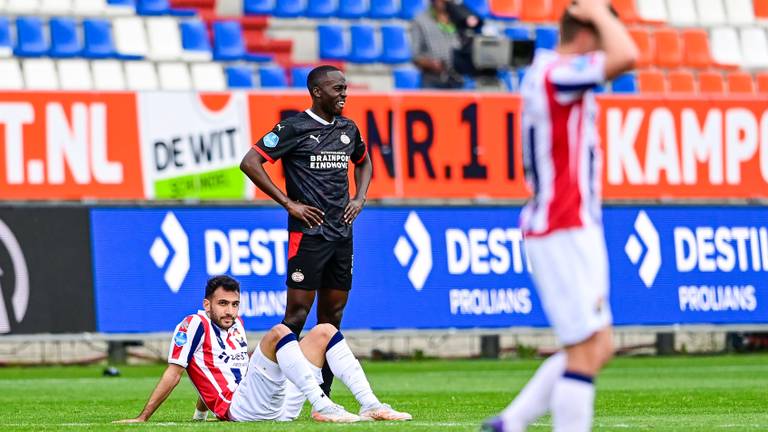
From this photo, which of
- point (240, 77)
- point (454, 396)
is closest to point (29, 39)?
point (240, 77)

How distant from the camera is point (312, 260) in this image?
1027 centimetres

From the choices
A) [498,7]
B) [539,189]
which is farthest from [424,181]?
[539,189]

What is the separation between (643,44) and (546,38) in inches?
70.3

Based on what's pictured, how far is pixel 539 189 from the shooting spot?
662 cm

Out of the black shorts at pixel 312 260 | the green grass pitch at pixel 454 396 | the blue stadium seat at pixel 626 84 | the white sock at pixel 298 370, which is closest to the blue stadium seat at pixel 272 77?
the green grass pitch at pixel 454 396

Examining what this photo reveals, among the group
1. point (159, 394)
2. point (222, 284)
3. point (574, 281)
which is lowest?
point (159, 394)

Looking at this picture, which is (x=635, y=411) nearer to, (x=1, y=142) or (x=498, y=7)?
(x=1, y=142)

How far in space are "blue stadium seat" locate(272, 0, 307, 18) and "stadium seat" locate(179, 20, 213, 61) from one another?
1.49m

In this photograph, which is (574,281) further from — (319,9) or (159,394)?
(319,9)

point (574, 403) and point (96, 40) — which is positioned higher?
point (96, 40)

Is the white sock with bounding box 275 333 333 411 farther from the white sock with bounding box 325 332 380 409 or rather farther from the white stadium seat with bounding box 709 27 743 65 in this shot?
the white stadium seat with bounding box 709 27 743 65

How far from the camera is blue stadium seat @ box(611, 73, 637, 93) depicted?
26172 mm

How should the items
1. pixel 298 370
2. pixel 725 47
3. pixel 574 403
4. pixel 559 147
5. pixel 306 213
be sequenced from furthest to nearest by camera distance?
pixel 725 47, pixel 306 213, pixel 298 370, pixel 559 147, pixel 574 403

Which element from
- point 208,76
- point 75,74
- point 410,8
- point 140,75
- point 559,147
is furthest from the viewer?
point 410,8
